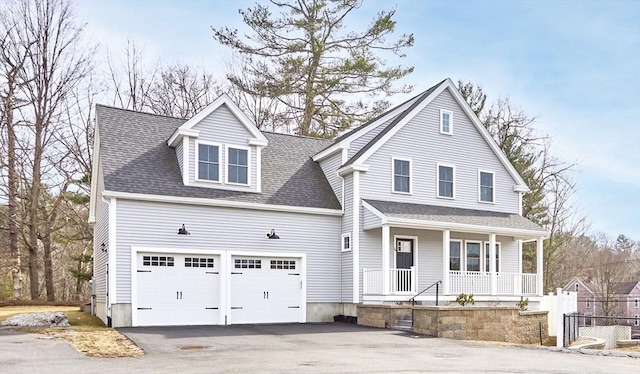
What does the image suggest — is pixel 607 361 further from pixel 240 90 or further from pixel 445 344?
pixel 240 90

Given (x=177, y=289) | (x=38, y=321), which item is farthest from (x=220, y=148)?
(x=38, y=321)

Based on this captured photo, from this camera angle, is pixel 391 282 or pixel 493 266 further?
pixel 493 266

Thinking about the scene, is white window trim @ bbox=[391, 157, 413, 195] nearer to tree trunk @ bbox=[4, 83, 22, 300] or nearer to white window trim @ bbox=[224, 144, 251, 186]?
white window trim @ bbox=[224, 144, 251, 186]

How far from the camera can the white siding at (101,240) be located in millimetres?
18250

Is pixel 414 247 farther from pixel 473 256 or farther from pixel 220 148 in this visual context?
pixel 220 148

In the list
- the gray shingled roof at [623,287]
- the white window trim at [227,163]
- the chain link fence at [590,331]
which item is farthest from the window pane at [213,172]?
the gray shingled roof at [623,287]

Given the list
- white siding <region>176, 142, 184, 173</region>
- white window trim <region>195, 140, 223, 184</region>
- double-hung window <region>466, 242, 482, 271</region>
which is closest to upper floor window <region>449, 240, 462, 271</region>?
double-hung window <region>466, 242, 482, 271</region>

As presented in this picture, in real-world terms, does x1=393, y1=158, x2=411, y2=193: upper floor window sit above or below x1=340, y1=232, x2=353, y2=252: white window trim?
above

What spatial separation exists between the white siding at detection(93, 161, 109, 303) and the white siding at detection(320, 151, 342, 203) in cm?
786

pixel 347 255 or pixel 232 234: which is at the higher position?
pixel 232 234

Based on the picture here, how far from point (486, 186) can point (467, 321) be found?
25.7ft

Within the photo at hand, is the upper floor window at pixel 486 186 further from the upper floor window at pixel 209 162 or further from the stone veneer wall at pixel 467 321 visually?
the upper floor window at pixel 209 162

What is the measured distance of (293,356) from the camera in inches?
451

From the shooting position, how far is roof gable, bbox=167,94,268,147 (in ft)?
60.7
